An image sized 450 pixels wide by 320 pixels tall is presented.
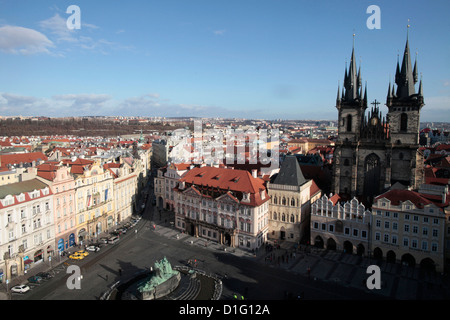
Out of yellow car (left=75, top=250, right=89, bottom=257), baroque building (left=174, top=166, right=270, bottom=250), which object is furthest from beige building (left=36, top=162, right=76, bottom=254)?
baroque building (left=174, top=166, right=270, bottom=250)

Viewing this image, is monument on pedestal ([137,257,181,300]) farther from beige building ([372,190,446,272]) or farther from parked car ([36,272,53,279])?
beige building ([372,190,446,272])

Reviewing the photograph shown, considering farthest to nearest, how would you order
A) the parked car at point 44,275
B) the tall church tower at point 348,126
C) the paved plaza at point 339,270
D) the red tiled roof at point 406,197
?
1. the tall church tower at point 348,126
2. the red tiled roof at point 406,197
3. the parked car at point 44,275
4. the paved plaza at point 339,270

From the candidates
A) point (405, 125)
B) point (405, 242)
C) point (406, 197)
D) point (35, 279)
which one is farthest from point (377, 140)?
point (35, 279)

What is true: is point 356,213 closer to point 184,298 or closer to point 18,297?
point 184,298

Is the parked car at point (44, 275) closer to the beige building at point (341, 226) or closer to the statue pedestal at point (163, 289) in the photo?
the statue pedestal at point (163, 289)

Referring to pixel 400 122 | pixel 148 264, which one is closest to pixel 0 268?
pixel 148 264

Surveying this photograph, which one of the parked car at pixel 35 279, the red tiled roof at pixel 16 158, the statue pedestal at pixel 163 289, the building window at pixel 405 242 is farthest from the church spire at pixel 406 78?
the red tiled roof at pixel 16 158
